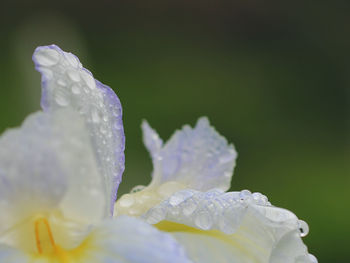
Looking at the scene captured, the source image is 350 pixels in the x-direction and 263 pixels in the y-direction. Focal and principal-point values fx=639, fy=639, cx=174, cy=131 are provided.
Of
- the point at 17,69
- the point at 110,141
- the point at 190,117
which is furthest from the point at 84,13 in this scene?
the point at 110,141

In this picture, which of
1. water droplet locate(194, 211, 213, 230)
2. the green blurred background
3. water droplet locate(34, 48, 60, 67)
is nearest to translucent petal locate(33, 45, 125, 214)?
water droplet locate(34, 48, 60, 67)

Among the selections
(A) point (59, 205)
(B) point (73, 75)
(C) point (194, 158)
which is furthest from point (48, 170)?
(C) point (194, 158)

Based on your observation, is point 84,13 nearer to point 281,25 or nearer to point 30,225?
point 281,25

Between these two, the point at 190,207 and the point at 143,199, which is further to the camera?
the point at 143,199

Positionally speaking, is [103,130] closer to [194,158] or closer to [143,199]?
[143,199]

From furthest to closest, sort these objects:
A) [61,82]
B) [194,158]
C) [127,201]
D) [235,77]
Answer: [235,77] → [194,158] → [127,201] → [61,82]

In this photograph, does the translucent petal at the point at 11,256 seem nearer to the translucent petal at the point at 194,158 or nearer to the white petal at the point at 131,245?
the white petal at the point at 131,245
